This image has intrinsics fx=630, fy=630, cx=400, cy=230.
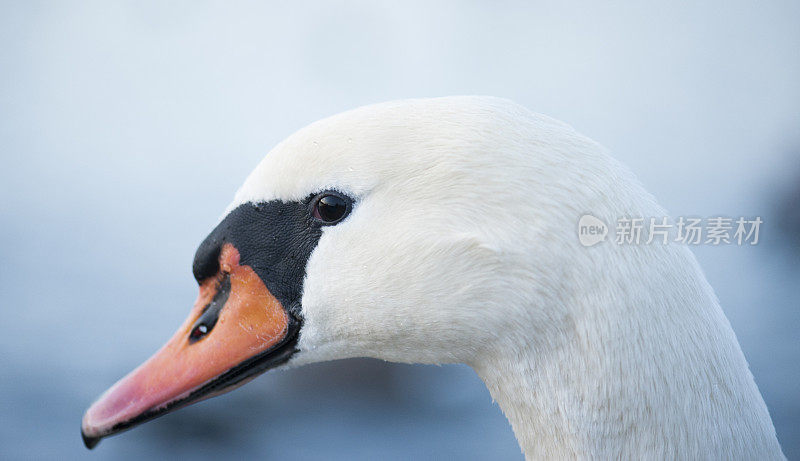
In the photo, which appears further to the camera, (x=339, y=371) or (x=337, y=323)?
(x=339, y=371)

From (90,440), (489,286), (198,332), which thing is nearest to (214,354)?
(198,332)

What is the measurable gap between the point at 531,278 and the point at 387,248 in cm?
15

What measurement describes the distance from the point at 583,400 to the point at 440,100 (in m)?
0.35

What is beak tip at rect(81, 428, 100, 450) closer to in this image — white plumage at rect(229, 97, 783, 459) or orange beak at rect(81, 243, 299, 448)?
orange beak at rect(81, 243, 299, 448)

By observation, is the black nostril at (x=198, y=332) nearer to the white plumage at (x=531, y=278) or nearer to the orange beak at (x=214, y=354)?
the orange beak at (x=214, y=354)

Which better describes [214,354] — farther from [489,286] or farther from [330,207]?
[489,286]

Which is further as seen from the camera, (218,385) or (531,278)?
(218,385)

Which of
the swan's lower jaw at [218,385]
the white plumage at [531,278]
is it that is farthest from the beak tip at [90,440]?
the white plumage at [531,278]

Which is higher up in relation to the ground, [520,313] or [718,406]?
[520,313]

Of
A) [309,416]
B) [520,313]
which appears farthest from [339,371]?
[520,313]

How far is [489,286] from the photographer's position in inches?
25.3

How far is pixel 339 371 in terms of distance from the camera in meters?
2.26

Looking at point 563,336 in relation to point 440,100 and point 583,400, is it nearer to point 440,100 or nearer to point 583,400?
point 583,400

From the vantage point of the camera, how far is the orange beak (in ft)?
2.35
